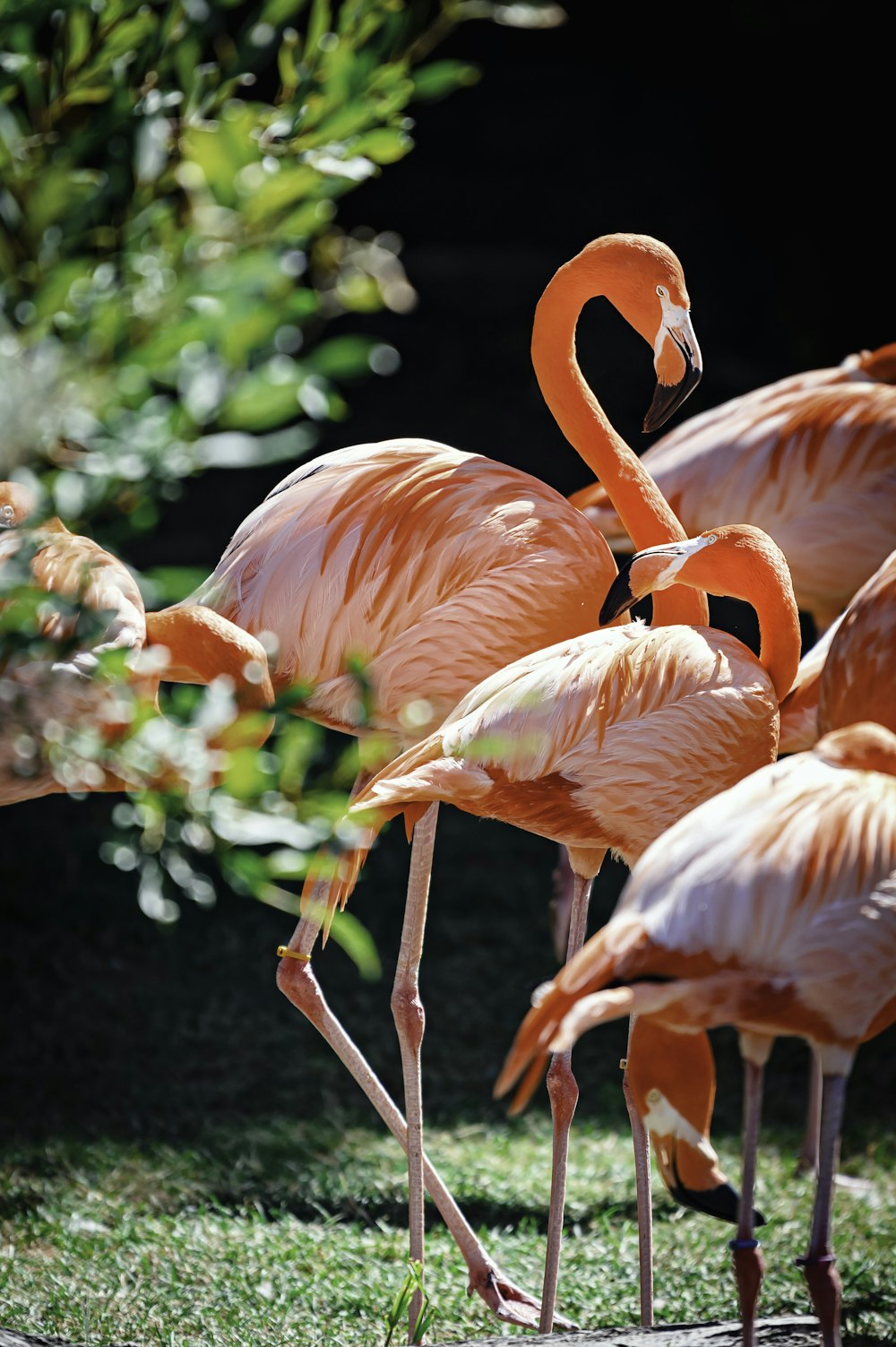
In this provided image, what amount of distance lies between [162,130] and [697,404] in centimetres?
511

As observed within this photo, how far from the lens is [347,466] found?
8.32 ft

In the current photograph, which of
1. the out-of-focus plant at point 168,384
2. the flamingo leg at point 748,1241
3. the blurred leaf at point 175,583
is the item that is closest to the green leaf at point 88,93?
the out-of-focus plant at point 168,384

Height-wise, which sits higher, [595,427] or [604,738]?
[595,427]

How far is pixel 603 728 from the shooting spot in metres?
2.04

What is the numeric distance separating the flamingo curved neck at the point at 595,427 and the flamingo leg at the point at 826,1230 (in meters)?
0.93

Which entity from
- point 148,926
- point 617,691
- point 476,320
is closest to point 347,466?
point 617,691

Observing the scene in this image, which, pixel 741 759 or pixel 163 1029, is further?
pixel 163 1029

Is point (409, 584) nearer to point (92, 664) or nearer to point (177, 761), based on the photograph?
point (92, 664)

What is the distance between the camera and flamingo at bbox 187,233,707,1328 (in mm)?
2361

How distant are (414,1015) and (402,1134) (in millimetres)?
191

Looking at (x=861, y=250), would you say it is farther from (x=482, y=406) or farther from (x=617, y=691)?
(x=617, y=691)

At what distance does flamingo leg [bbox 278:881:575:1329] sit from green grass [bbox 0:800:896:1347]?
59 millimetres

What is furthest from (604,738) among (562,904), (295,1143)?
(562,904)

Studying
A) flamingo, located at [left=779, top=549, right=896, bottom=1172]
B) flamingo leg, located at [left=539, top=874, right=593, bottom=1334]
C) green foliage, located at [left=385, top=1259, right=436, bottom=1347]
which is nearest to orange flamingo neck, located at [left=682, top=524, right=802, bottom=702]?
flamingo, located at [left=779, top=549, right=896, bottom=1172]
